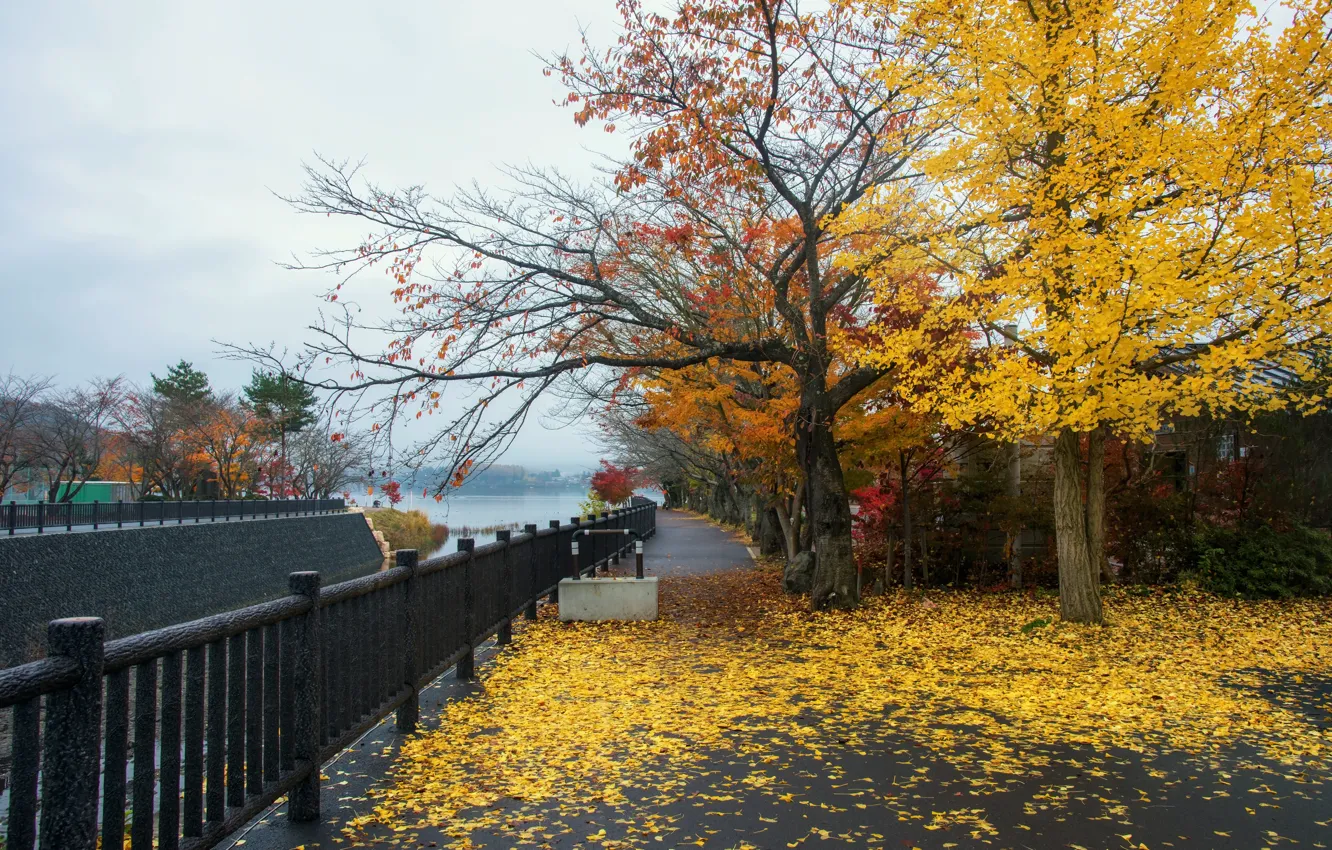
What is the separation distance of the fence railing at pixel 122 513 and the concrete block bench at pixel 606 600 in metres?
16.4

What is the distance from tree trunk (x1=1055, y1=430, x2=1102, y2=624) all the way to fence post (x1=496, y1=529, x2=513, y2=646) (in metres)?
6.24

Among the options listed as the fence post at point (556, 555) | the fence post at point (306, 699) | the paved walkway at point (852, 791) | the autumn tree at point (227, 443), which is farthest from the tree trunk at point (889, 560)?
the autumn tree at point (227, 443)

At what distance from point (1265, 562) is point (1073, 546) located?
405cm

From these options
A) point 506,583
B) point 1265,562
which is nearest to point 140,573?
point 506,583

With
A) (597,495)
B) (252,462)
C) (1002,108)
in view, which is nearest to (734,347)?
(1002,108)

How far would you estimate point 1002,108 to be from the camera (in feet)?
30.8

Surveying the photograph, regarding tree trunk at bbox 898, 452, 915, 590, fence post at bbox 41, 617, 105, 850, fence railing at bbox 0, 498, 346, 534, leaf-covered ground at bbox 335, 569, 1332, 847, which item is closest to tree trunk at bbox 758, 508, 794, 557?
tree trunk at bbox 898, 452, 915, 590

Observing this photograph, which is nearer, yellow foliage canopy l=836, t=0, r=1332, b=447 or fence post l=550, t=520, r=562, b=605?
yellow foliage canopy l=836, t=0, r=1332, b=447

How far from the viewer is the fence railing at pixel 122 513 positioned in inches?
878

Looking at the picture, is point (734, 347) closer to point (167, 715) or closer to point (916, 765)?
point (916, 765)

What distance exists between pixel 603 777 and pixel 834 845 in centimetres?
154

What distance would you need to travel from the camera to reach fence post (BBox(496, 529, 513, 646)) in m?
9.46

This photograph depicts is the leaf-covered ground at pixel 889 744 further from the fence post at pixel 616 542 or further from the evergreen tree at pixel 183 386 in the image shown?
the evergreen tree at pixel 183 386

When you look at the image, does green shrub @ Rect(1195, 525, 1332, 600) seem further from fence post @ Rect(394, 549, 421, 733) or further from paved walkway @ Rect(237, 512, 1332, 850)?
fence post @ Rect(394, 549, 421, 733)
